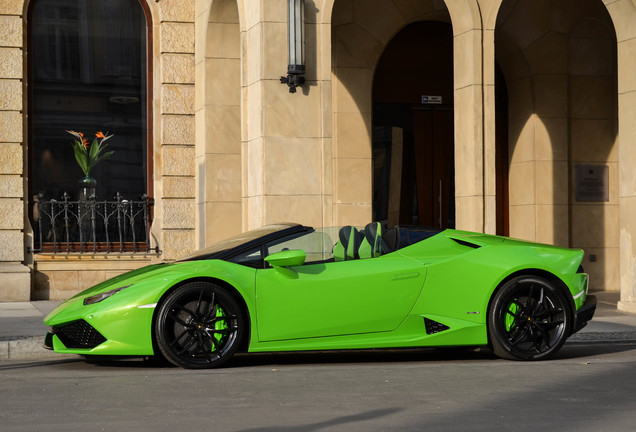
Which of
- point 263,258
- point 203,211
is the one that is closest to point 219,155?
point 203,211

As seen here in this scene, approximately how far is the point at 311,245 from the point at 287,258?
497 mm

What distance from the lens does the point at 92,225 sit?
15.2 metres

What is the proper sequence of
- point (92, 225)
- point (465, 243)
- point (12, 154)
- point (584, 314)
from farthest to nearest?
1. point (92, 225)
2. point (12, 154)
3. point (465, 243)
4. point (584, 314)

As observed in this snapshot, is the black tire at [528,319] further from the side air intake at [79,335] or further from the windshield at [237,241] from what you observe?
the side air intake at [79,335]

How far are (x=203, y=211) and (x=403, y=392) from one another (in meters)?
8.64

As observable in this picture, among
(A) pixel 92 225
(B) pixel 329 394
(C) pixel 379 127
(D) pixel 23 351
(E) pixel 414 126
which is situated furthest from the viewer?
(E) pixel 414 126

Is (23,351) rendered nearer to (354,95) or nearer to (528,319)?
(528,319)

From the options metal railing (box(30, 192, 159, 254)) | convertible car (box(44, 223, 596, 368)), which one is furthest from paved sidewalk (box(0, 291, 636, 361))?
metal railing (box(30, 192, 159, 254))

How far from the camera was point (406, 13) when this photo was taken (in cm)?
1514

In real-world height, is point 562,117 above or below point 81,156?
above

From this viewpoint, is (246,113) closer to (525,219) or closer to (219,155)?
(219,155)

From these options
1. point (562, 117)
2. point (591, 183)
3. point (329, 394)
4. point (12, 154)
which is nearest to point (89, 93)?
point (12, 154)

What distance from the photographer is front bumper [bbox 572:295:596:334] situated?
328 inches

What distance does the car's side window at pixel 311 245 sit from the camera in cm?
816
